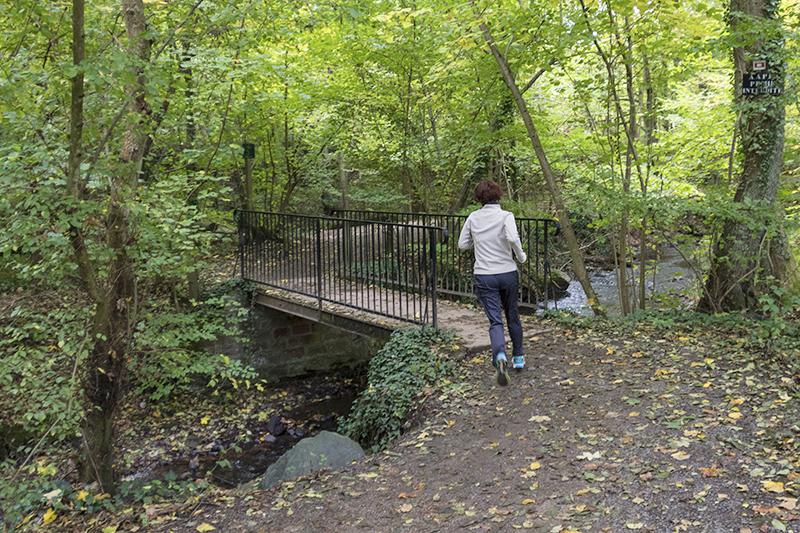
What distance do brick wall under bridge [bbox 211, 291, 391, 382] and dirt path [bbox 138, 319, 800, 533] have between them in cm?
408

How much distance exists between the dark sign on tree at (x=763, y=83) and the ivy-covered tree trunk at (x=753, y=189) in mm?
56

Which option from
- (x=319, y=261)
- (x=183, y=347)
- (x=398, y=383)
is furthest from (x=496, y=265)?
(x=183, y=347)

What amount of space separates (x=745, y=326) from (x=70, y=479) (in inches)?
275

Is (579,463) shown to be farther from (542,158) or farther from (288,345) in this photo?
(288,345)

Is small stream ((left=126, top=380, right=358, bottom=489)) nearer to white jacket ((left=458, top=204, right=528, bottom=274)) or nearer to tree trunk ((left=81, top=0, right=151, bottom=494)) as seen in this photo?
tree trunk ((left=81, top=0, right=151, bottom=494))

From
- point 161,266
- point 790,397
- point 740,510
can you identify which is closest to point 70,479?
point 161,266

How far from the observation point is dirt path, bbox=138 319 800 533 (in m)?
2.95

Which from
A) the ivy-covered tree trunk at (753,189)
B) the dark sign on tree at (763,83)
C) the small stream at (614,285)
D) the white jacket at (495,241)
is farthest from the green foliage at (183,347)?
the dark sign on tree at (763,83)

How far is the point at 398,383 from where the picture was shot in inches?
209

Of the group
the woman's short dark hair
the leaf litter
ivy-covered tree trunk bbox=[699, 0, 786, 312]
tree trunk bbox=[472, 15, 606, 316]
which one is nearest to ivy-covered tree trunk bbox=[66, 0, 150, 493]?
the leaf litter

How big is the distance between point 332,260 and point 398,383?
141 inches

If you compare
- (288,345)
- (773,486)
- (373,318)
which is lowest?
(288,345)

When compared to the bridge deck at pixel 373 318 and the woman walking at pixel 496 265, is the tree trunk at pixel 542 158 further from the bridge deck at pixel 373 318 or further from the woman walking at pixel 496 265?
the woman walking at pixel 496 265

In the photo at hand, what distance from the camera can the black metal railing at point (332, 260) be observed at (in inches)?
278
